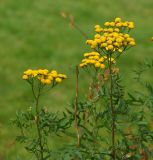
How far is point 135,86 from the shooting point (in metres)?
7.93

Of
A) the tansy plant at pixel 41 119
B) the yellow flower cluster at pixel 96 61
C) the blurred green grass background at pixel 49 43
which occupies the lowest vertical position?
the tansy plant at pixel 41 119

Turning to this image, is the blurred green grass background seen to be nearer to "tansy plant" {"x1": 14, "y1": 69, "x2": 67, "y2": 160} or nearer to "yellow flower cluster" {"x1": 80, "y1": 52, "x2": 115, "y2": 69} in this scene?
"tansy plant" {"x1": 14, "y1": 69, "x2": 67, "y2": 160}

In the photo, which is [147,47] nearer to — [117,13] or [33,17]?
[117,13]

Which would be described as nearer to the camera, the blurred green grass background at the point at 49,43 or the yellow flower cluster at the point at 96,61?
the yellow flower cluster at the point at 96,61

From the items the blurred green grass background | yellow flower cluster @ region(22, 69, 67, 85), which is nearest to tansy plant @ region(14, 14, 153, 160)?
yellow flower cluster @ region(22, 69, 67, 85)

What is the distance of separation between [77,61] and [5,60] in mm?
1200

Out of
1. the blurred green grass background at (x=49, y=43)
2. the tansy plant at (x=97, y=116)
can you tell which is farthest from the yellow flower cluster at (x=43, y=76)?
the blurred green grass background at (x=49, y=43)

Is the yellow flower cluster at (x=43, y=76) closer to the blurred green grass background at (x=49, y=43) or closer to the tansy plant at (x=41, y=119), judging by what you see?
the tansy plant at (x=41, y=119)

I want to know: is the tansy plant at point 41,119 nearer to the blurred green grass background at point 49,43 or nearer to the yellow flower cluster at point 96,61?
the yellow flower cluster at point 96,61

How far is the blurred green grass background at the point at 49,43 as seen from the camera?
7359mm

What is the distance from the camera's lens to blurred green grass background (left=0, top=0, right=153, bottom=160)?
7359 mm

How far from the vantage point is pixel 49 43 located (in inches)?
358

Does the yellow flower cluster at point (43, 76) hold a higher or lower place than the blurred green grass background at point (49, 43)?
lower

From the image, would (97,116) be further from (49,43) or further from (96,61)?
(49,43)
